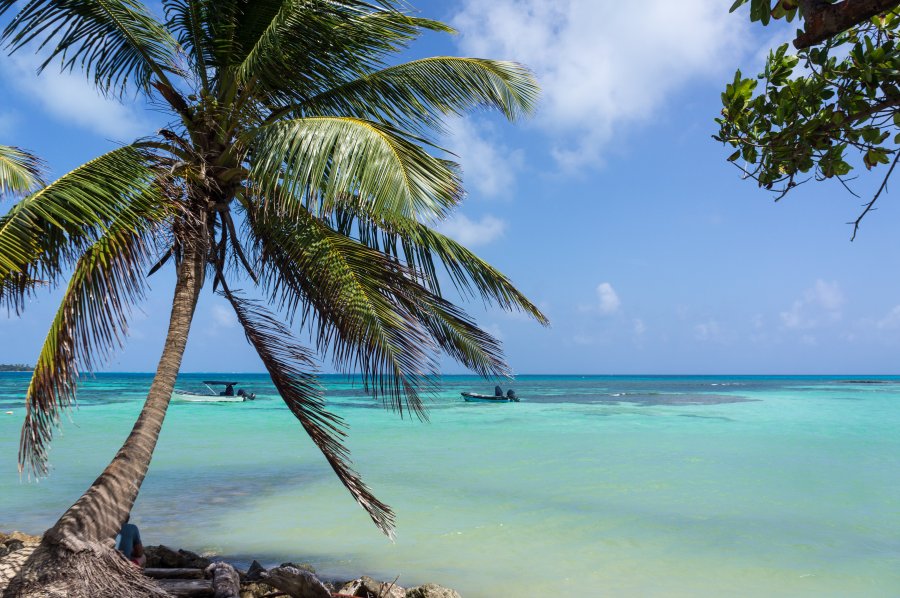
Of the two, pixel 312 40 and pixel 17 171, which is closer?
pixel 312 40

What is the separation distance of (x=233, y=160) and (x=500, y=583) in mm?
4288

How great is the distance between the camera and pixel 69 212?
379 centimetres

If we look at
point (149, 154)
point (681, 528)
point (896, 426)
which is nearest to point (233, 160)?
point (149, 154)

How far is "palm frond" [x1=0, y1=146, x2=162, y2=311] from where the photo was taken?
3.71 m

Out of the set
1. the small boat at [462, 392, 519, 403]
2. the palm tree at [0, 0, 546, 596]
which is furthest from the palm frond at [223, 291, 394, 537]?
the small boat at [462, 392, 519, 403]

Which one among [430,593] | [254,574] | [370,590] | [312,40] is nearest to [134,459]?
[254,574]

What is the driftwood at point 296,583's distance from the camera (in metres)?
4.64

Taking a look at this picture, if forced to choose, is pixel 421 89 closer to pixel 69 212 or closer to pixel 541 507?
pixel 69 212

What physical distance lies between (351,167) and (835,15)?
2713 mm

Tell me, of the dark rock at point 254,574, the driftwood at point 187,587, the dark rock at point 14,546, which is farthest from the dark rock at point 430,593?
the dark rock at point 14,546

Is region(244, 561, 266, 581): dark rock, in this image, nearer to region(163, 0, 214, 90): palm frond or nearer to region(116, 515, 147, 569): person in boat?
region(116, 515, 147, 569): person in boat

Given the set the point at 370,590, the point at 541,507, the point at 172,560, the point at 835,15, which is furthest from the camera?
the point at 541,507

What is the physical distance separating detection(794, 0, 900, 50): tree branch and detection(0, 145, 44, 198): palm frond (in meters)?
6.99

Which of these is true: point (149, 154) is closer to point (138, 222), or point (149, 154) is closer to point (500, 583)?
point (138, 222)
